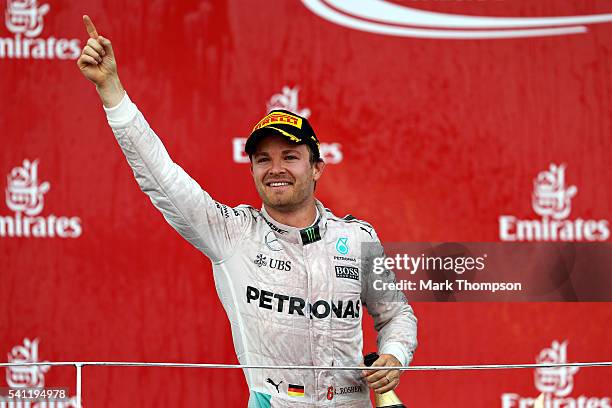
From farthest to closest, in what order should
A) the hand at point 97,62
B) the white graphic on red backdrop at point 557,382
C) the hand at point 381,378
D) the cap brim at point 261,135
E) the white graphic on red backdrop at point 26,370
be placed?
1. the white graphic on red backdrop at point 557,382
2. the white graphic on red backdrop at point 26,370
3. the cap brim at point 261,135
4. the hand at point 381,378
5. the hand at point 97,62

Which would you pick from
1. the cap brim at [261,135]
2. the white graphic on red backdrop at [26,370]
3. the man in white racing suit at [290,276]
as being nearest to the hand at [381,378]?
the man in white racing suit at [290,276]

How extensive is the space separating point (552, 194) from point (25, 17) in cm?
153

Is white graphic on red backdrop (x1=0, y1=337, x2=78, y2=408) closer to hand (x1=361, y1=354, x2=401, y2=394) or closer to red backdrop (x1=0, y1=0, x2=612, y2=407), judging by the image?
red backdrop (x1=0, y1=0, x2=612, y2=407)

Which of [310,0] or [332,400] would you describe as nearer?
[332,400]

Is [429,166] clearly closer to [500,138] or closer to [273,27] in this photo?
[500,138]

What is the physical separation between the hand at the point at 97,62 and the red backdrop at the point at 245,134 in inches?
41.9

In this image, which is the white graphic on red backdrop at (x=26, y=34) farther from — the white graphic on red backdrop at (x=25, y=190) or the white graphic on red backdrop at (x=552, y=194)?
the white graphic on red backdrop at (x=552, y=194)

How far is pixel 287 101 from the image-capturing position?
2443 mm

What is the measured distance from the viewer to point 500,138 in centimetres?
248

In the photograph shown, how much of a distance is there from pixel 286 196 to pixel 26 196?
3.67ft

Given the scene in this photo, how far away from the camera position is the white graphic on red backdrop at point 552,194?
2471mm

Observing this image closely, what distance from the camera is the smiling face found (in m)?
1.56

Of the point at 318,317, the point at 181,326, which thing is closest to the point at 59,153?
the point at 181,326

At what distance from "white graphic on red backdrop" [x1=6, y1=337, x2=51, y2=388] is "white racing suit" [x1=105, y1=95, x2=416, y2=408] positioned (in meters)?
0.73
